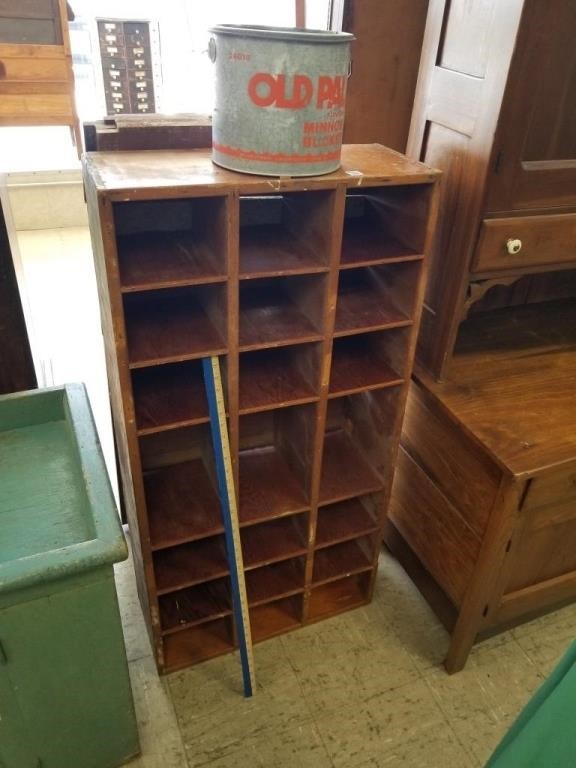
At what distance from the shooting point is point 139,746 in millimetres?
1595

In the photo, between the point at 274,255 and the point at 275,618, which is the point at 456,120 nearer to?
the point at 274,255

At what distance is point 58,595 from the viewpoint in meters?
1.19

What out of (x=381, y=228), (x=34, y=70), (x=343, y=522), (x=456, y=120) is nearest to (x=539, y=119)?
(x=456, y=120)

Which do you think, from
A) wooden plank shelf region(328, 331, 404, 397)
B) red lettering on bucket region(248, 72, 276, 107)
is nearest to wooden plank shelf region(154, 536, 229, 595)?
wooden plank shelf region(328, 331, 404, 397)

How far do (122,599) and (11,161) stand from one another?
3877 millimetres

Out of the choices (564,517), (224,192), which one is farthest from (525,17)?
(564,517)

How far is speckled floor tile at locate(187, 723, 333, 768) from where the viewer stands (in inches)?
63.3

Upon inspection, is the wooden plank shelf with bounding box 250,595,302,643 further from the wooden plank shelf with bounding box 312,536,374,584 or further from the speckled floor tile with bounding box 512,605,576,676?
the speckled floor tile with bounding box 512,605,576,676

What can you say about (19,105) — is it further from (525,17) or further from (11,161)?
(525,17)

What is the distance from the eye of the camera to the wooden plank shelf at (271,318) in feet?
4.54

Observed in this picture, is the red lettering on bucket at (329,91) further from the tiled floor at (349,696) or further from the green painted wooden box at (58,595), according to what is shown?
the tiled floor at (349,696)

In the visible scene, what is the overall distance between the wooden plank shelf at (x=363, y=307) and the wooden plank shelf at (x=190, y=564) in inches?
29.9

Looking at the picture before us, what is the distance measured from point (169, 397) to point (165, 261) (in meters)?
0.34

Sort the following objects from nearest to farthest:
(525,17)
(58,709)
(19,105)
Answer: (525,17)
(58,709)
(19,105)
